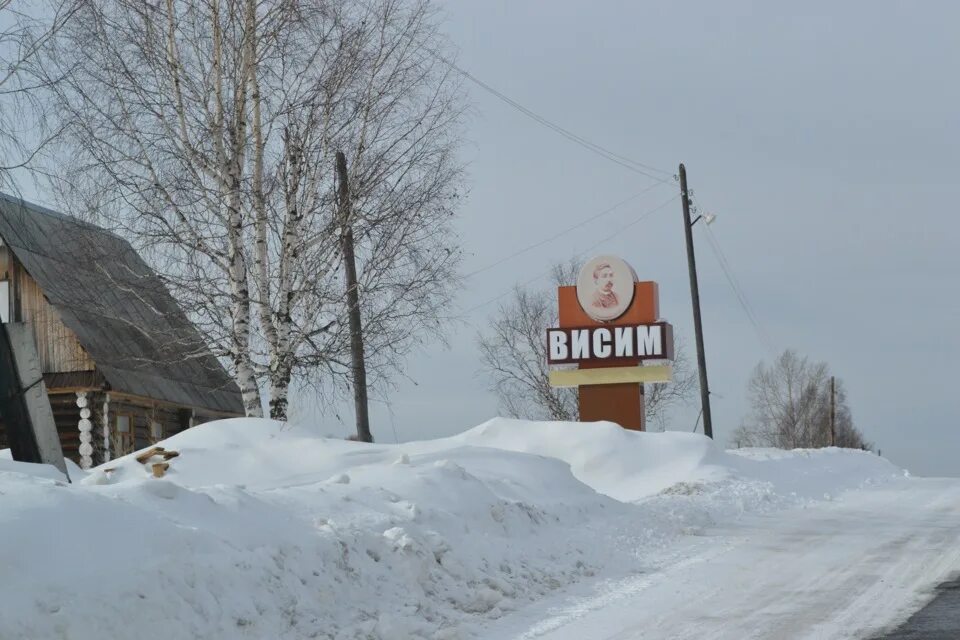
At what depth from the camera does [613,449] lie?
21094 millimetres

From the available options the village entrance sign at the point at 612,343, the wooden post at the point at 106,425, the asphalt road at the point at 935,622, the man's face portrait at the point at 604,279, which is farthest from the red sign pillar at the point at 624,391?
the asphalt road at the point at 935,622

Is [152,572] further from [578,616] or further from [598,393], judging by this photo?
[598,393]

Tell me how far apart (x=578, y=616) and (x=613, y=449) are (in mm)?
12563

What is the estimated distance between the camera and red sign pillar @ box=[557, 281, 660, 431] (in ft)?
89.9

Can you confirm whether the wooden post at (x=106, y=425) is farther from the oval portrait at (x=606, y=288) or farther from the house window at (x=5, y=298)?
the oval portrait at (x=606, y=288)

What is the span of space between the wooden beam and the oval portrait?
1.28m

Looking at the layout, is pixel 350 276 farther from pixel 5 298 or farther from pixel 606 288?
pixel 5 298

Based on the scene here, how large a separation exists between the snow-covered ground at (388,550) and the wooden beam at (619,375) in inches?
400

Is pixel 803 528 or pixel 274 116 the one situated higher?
pixel 274 116

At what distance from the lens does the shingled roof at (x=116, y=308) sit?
1706cm

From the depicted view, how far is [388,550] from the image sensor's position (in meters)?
9.09

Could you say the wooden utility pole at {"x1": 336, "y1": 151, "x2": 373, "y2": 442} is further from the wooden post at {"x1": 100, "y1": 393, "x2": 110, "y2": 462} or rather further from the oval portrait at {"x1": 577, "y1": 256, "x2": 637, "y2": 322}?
the wooden post at {"x1": 100, "y1": 393, "x2": 110, "y2": 462}

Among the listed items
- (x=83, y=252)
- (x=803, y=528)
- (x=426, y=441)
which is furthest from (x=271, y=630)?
(x=426, y=441)

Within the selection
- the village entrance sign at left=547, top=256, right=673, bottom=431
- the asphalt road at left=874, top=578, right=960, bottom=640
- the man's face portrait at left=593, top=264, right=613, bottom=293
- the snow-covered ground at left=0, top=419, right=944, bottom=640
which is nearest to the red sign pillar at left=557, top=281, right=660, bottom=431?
the village entrance sign at left=547, top=256, right=673, bottom=431
